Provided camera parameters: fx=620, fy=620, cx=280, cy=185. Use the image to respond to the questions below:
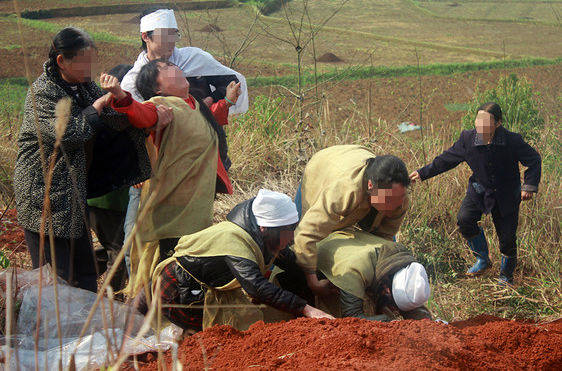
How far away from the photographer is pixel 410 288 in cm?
307

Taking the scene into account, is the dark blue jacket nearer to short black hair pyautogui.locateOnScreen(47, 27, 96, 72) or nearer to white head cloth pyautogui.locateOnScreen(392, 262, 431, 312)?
white head cloth pyautogui.locateOnScreen(392, 262, 431, 312)

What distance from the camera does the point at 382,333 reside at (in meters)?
2.41

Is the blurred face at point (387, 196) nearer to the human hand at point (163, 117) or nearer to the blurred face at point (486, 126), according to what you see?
the human hand at point (163, 117)

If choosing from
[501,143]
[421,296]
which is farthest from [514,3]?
[421,296]

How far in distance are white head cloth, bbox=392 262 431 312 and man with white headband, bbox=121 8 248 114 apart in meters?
1.66

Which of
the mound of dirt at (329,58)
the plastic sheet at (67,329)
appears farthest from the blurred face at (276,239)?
the mound of dirt at (329,58)

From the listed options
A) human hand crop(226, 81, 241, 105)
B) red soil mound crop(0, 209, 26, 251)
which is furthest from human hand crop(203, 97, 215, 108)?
red soil mound crop(0, 209, 26, 251)

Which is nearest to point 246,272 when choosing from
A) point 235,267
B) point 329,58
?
point 235,267

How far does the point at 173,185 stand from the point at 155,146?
0.23 meters

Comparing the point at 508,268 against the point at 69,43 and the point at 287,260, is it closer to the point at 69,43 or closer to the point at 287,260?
the point at 287,260

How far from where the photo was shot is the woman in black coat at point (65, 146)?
2865mm

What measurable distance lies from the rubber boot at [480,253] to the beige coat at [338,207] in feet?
5.01

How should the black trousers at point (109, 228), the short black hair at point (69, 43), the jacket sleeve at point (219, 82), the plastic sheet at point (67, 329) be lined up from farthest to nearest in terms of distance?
1. the jacket sleeve at point (219, 82)
2. the black trousers at point (109, 228)
3. the short black hair at point (69, 43)
4. the plastic sheet at point (67, 329)

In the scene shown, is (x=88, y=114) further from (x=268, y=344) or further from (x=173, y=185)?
(x=268, y=344)
